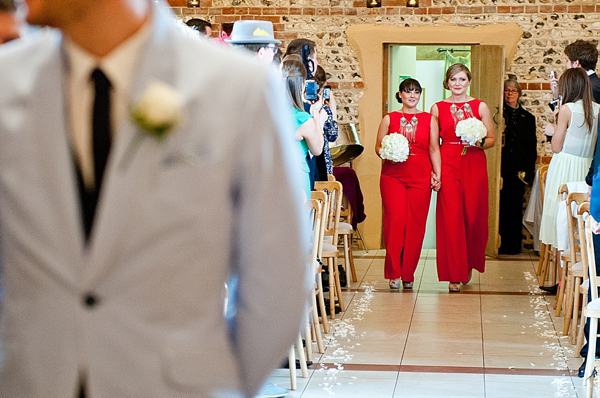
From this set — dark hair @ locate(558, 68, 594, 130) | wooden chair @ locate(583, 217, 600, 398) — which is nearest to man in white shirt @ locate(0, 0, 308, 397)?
wooden chair @ locate(583, 217, 600, 398)

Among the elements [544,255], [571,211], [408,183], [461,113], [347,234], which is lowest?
[544,255]

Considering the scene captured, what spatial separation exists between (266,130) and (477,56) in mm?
7802

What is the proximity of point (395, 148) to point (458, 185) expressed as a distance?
0.68 m

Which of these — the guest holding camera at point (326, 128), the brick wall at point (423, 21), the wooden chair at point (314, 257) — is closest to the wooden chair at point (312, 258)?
the wooden chair at point (314, 257)

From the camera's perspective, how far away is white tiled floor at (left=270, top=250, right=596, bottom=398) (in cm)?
467

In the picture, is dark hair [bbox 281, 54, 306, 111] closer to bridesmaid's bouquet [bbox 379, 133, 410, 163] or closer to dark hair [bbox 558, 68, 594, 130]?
bridesmaid's bouquet [bbox 379, 133, 410, 163]

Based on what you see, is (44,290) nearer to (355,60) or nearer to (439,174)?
(439,174)

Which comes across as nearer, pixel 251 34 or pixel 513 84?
pixel 251 34

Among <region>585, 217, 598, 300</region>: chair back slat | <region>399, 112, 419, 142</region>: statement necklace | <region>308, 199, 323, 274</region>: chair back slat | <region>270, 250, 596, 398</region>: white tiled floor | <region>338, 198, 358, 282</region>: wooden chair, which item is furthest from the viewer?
<region>399, 112, 419, 142</region>: statement necklace

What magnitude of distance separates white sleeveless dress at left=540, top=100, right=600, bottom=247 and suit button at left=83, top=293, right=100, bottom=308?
6012 mm

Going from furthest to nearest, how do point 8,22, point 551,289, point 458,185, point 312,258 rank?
point 458,185 < point 551,289 < point 312,258 < point 8,22

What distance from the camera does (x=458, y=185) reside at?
24.1 feet

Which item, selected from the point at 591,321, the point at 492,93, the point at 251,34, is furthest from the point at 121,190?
the point at 492,93

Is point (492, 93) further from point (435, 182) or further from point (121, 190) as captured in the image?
point (121, 190)
